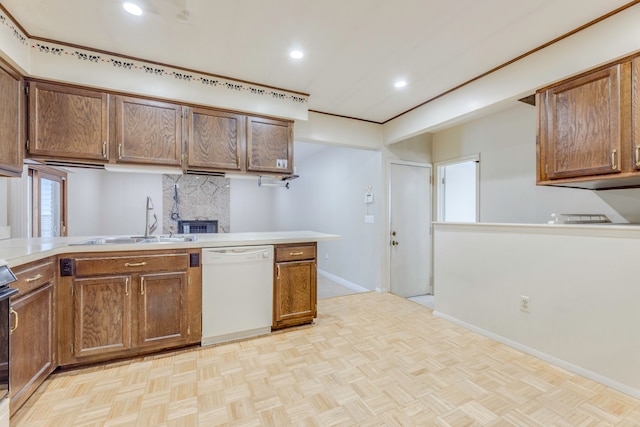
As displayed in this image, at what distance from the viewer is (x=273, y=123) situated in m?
3.21

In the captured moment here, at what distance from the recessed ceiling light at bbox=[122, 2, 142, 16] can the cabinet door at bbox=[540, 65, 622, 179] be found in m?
3.15

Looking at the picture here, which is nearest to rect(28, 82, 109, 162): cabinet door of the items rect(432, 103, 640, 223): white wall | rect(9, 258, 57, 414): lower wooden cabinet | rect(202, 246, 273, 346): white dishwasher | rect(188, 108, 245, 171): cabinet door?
rect(188, 108, 245, 171): cabinet door

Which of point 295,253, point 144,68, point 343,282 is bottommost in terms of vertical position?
point 343,282

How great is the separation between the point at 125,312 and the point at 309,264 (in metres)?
1.62

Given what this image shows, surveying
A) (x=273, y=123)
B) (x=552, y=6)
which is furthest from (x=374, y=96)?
(x=552, y=6)

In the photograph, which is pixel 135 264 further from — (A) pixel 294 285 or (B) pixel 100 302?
(A) pixel 294 285

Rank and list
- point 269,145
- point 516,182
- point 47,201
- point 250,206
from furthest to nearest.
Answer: point 250,206 → point 47,201 → point 516,182 → point 269,145

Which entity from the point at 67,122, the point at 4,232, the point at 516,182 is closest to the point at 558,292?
the point at 516,182

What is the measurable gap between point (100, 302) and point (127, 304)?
18cm

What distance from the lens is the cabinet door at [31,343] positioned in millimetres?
1577

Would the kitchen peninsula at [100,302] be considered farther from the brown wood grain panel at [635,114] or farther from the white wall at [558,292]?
the brown wood grain panel at [635,114]

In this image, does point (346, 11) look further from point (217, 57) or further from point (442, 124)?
point (442, 124)

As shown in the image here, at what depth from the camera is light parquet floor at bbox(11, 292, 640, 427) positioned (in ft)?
5.31

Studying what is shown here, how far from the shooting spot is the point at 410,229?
4383mm
